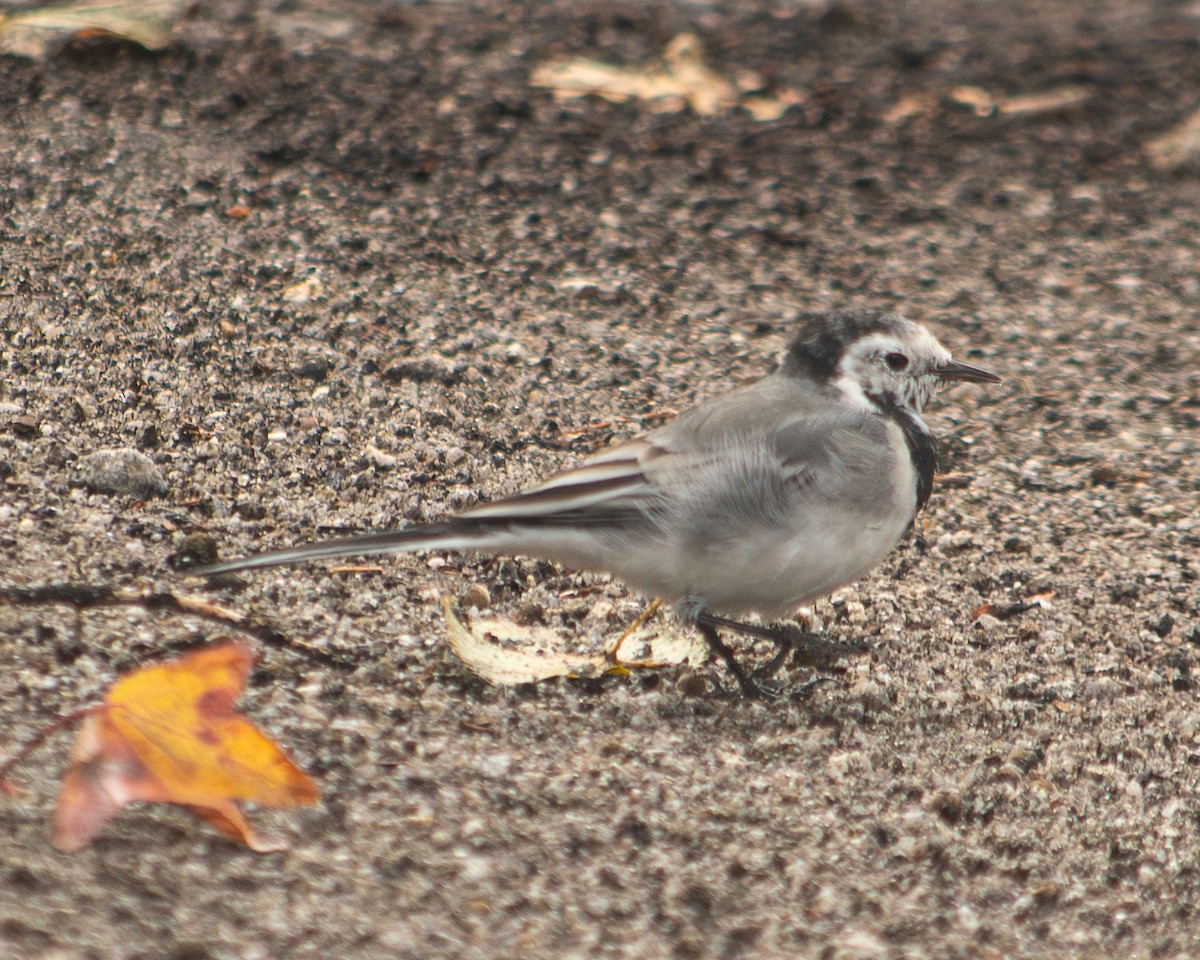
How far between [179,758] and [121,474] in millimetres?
1302

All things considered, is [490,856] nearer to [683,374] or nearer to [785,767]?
[785,767]

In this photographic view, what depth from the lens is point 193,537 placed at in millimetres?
3547

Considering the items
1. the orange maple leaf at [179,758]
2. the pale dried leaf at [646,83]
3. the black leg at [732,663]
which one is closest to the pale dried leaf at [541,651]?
the black leg at [732,663]

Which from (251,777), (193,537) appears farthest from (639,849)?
(193,537)

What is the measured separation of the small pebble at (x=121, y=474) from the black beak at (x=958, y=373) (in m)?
2.15

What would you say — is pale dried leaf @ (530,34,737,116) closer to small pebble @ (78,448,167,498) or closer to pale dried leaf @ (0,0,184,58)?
pale dried leaf @ (0,0,184,58)

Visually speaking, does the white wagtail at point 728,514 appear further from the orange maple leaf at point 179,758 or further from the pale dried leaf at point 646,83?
the pale dried leaf at point 646,83

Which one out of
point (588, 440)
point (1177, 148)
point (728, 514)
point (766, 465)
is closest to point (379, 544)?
point (728, 514)

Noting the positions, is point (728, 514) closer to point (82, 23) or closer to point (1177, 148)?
point (82, 23)

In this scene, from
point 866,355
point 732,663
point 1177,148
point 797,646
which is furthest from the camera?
point 1177,148

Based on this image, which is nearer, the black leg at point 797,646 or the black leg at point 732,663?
the black leg at point 732,663

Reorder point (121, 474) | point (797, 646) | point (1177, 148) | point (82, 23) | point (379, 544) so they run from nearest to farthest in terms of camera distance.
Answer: point (379, 544), point (797, 646), point (121, 474), point (82, 23), point (1177, 148)

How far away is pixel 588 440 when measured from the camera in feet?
14.2

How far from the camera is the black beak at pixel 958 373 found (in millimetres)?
4035
